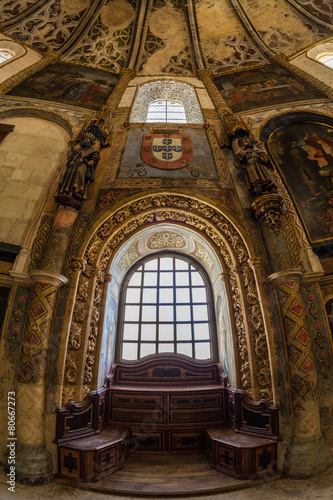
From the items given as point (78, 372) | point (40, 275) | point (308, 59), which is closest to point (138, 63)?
point (308, 59)

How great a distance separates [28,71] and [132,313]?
33.2 feet

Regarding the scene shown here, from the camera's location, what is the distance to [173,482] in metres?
4.35

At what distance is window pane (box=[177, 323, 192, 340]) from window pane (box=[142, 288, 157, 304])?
104cm

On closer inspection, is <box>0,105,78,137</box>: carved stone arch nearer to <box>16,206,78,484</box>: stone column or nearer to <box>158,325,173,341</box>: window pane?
<box>16,206,78,484</box>: stone column

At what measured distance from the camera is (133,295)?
7.83 m

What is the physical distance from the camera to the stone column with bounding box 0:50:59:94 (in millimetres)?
9461

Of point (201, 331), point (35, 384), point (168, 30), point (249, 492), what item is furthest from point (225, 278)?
point (168, 30)

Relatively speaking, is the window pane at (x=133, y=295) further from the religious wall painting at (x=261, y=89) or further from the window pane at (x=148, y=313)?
the religious wall painting at (x=261, y=89)

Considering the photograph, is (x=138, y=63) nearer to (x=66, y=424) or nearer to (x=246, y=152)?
(x=246, y=152)

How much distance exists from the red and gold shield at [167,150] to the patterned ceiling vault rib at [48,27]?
859 centimetres

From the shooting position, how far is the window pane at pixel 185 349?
23.3 feet

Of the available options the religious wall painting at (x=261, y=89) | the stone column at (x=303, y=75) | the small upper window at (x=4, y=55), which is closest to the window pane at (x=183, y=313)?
the religious wall painting at (x=261, y=89)

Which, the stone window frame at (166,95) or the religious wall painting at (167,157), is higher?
the stone window frame at (166,95)

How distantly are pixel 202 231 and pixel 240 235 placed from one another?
1027mm
